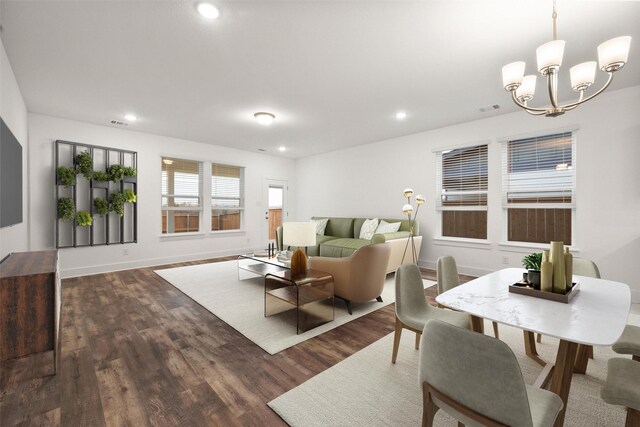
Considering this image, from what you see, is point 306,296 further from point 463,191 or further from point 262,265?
point 463,191

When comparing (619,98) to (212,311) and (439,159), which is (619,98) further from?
(212,311)

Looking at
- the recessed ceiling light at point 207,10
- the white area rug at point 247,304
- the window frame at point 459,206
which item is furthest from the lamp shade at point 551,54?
the window frame at point 459,206

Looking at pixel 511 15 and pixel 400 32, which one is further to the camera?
pixel 400 32

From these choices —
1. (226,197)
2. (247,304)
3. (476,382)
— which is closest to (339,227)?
(226,197)

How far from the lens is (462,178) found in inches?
199

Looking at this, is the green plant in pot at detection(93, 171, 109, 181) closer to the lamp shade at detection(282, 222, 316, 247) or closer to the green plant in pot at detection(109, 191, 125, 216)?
the green plant in pot at detection(109, 191, 125, 216)

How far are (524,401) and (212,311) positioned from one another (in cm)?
302

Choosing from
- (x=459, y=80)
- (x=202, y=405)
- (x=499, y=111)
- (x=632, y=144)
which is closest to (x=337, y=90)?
(x=459, y=80)

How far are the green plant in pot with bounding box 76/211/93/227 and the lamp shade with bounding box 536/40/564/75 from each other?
6175 mm

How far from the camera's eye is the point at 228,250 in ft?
22.5

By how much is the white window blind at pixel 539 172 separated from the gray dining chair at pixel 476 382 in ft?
A: 13.3

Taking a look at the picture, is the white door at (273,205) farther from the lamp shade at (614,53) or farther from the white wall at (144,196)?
the lamp shade at (614,53)

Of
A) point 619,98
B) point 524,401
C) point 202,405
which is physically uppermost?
point 619,98

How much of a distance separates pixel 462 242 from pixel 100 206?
6408mm
